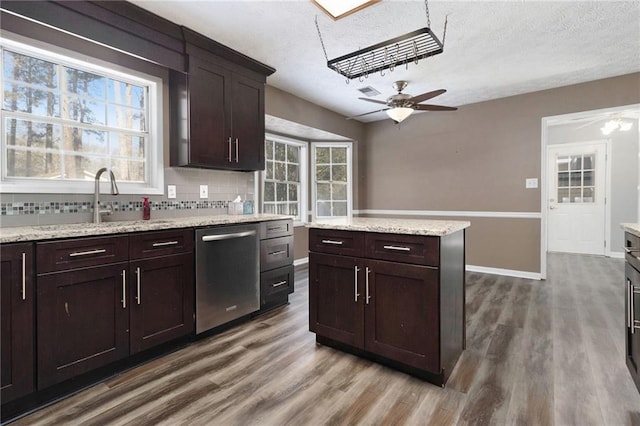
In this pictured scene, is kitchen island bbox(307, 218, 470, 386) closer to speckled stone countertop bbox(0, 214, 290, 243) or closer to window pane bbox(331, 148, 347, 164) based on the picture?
speckled stone countertop bbox(0, 214, 290, 243)

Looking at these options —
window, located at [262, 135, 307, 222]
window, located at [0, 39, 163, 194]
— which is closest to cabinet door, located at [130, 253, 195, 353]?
window, located at [0, 39, 163, 194]

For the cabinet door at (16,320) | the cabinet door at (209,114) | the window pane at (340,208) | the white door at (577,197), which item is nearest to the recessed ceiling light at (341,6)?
the cabinet door at (209,114)

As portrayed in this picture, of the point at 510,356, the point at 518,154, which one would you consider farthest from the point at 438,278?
the point at 518,154

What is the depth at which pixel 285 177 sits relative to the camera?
193 inches

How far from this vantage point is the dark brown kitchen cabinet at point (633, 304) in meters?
1.59

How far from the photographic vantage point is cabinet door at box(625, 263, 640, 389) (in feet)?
5.25

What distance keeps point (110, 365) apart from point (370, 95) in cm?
395

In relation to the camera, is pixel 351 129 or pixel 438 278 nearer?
pixel 438 278

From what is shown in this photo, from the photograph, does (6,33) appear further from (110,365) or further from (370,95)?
(370,95)

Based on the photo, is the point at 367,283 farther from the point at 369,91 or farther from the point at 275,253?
the point at 369,91

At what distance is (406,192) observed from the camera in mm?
5305

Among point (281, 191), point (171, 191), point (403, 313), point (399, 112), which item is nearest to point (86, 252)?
point (171, 191)

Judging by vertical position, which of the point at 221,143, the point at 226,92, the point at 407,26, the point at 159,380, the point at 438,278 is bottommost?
the point at 159,380

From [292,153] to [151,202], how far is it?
2718 millimetres
